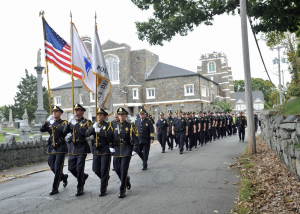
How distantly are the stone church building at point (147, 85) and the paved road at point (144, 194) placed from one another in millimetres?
35424

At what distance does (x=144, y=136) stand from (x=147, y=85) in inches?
1458

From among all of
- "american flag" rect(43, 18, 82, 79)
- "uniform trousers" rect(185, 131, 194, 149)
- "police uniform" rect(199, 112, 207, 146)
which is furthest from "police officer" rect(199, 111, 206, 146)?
"american flag" rect(43, 18, 82, 79)

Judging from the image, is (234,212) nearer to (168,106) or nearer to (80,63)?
(80,63)

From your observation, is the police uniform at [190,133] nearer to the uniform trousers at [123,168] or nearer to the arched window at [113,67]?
the uniform trousers at [123,168]

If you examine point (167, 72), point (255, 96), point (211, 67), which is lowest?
point (255, 96)

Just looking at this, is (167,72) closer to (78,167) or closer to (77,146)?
(77,146)

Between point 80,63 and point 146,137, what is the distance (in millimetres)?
3843

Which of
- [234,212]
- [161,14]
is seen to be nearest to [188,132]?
[161,14]

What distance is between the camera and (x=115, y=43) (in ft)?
157

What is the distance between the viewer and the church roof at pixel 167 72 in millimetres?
45406

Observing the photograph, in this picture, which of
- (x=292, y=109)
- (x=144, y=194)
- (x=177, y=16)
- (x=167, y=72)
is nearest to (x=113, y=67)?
(x=167, y=72)

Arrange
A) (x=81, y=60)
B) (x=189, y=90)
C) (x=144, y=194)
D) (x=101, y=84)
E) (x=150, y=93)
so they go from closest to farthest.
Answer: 1. (x=144, y=194)
2. (x=101, y=84)
3. (x=81, y=60)
4. (x=189, y=90)
5. (x=150, y=93)

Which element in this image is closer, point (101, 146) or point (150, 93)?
point (101, 146)

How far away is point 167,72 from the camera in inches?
1871
